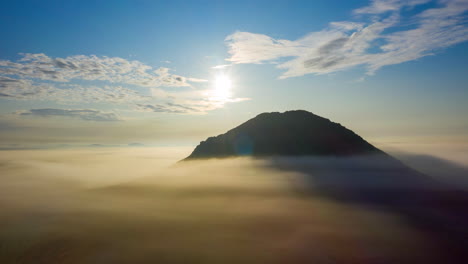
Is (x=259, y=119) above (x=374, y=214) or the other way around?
above

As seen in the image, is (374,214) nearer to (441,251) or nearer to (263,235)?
(441,251)

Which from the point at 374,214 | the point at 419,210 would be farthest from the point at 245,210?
the point at 419,210

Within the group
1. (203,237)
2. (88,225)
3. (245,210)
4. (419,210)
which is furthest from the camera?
(419,210)

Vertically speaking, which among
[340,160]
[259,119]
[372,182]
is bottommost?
[372,182]

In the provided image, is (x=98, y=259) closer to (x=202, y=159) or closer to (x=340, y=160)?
(x=202, y=159)

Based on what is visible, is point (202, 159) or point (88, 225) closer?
point (88, 225)

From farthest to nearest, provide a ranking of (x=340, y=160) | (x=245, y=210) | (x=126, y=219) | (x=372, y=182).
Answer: (x=340, y=160), (x=372, y=182), (x=245, y=210), (x=126, y=219)

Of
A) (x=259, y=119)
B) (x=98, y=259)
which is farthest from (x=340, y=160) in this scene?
(x=98, y=259)
